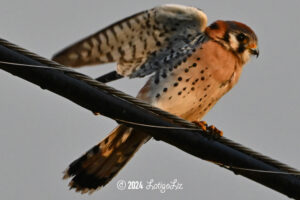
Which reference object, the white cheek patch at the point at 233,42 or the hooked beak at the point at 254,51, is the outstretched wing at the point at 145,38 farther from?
the hooked beak at the point at 254,51

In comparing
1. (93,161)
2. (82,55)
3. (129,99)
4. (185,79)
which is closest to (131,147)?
(93,161)

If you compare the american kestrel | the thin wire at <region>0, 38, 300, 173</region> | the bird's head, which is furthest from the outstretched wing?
the thin wire at <region>0, 38, 300, 173</region>

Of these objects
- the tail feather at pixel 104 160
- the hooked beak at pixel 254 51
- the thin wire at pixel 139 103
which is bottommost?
the tail feather at pixel 104 160

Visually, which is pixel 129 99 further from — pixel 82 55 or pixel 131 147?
pixel 131 147

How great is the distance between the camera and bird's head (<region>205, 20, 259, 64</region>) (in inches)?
256

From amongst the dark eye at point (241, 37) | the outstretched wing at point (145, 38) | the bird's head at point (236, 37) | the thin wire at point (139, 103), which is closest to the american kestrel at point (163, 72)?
the outstretched wing at point (145, 38)

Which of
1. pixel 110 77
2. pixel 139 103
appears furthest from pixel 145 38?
pixel 139 103

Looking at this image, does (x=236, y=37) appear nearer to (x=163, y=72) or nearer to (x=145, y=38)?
(x=163, y=72)

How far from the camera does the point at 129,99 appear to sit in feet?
13.1

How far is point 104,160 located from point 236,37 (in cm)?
191

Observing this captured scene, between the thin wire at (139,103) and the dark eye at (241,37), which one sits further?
the dark eye at (241,37)

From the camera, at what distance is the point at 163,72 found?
20.1 feet

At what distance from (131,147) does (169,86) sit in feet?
2.39

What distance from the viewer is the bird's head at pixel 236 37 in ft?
21.4
